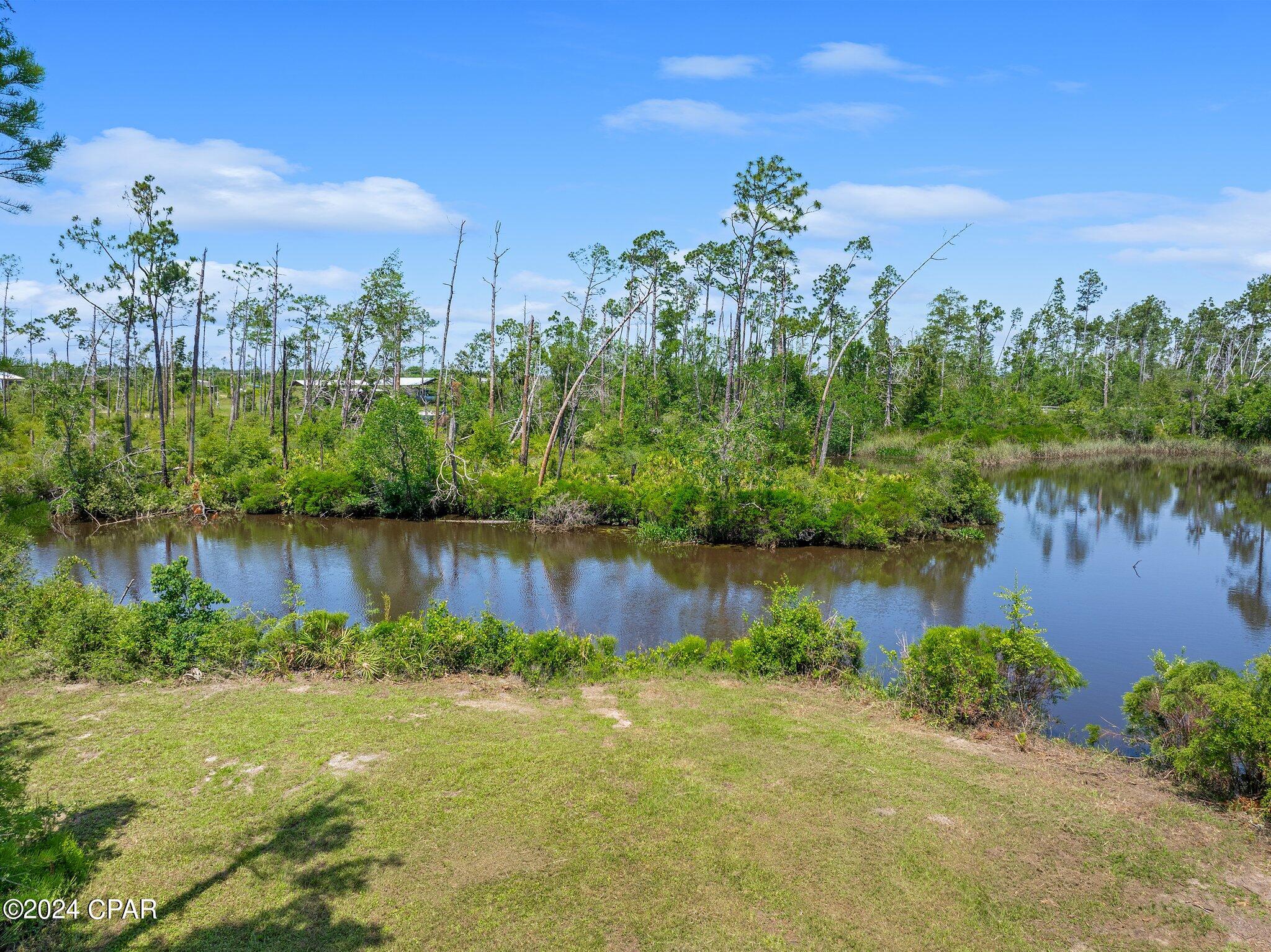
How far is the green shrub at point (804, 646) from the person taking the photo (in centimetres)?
936

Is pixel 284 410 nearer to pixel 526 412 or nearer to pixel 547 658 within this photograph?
pixel 526 412

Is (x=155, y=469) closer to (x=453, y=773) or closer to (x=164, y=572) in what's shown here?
(x=164, y=572)

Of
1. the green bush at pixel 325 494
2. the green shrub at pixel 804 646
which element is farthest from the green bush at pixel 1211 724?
the green bush at pixel 325 494

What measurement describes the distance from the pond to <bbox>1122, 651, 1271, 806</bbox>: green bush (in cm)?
217

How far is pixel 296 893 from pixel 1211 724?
7290 millimetres

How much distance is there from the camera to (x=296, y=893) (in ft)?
16.4

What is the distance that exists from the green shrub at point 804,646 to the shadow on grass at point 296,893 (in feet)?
16.9

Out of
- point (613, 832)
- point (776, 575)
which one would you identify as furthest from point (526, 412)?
point (613, 832)

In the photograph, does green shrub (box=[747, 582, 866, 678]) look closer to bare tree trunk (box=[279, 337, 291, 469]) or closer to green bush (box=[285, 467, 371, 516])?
green bush (box=[285, 467, 371, 516])

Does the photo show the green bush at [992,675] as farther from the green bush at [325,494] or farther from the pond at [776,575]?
the green bush at [325,494]

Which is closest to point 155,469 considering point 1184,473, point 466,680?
point 466,680

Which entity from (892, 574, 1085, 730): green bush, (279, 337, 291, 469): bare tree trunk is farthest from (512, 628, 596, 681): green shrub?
(279, 337, 291, 469): bare tree trunk

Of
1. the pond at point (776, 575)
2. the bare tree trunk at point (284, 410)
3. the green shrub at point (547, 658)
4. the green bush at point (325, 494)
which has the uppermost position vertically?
the bare tree trunk at point (284, 410)

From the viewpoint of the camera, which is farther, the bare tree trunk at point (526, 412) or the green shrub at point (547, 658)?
the bare tree trunk at point (526, 412)
